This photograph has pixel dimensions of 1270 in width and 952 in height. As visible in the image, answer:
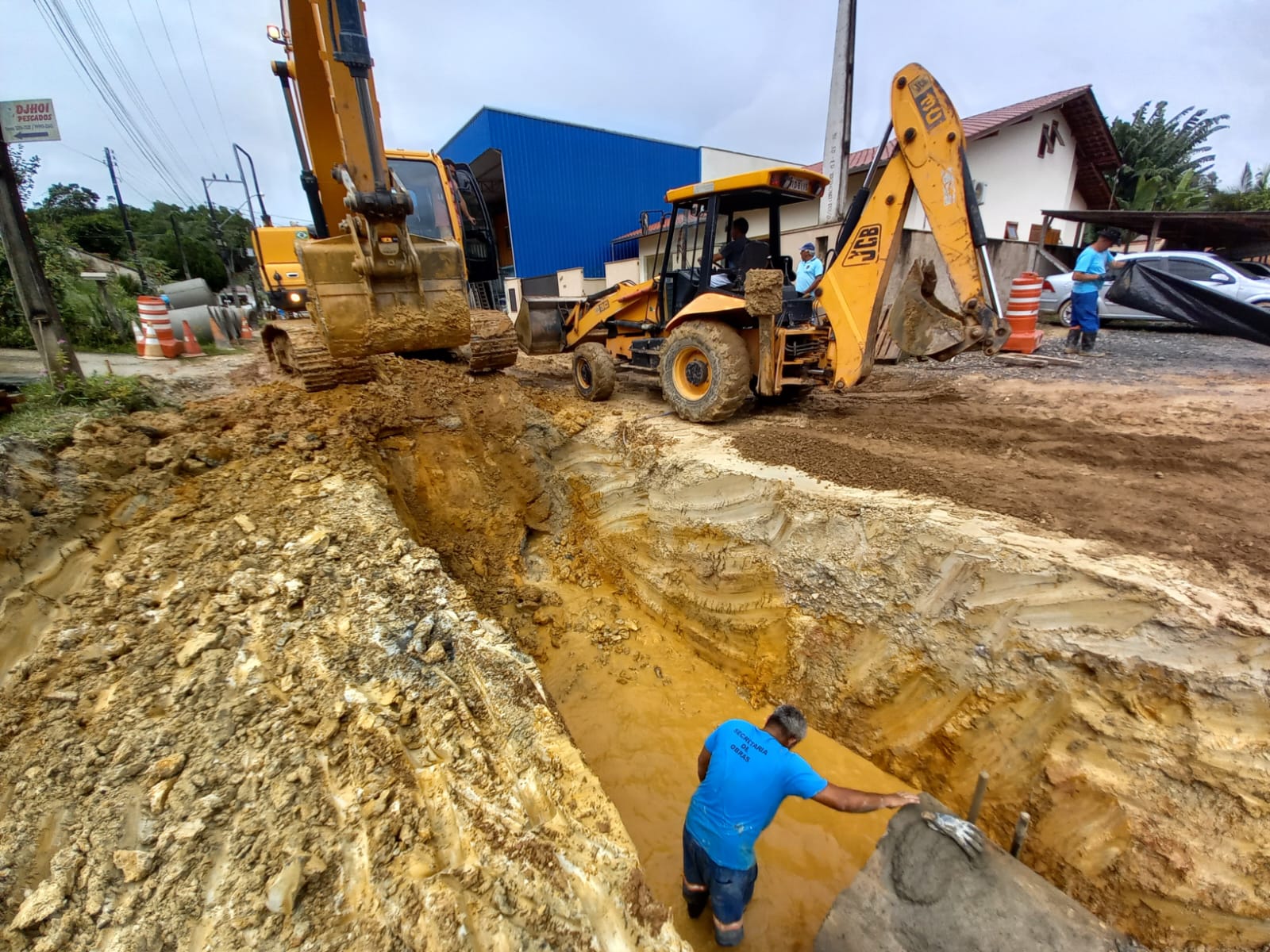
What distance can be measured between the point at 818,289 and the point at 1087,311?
20.2ft

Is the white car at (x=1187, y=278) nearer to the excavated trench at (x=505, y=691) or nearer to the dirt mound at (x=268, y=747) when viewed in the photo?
the excavated trench at (x=505, y=691)

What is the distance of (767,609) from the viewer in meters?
4.22

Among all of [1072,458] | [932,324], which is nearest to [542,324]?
[932,324]

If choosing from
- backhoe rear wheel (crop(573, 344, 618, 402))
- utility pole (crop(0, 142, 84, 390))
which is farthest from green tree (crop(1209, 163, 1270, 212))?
utility pole (crop(0, 142, 84, 390))

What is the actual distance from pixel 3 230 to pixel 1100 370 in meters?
12.3

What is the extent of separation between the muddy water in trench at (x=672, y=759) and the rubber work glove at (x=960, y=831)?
1184 millimetres

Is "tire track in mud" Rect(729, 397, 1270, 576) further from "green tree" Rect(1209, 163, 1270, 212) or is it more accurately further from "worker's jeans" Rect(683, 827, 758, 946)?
"green tree" Rect(1209, 163, 1270, 212)

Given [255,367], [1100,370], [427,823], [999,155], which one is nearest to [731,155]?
[999,155]

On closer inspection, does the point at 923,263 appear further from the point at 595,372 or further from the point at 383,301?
the point at 383,301

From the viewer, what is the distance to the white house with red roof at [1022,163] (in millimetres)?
14039

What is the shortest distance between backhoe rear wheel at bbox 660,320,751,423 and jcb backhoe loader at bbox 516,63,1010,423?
0.01 m

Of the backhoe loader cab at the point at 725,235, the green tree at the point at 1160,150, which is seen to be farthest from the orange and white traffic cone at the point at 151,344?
the green tree at the point at 1160,150

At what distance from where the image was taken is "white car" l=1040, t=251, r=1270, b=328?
9508 millimetres

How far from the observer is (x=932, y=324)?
4.91m
